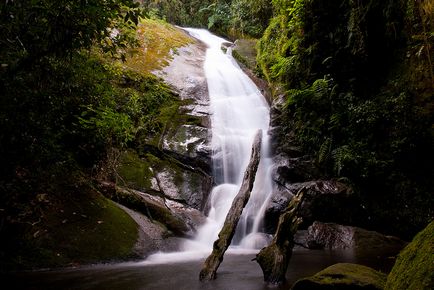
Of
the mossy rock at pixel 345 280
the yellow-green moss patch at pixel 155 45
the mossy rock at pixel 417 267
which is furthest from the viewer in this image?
the yellow-green moss patch at pixel 155 45

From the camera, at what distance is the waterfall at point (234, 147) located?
8693 mm

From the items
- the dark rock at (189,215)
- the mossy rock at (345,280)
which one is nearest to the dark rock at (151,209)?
the dark rock at (189,215)

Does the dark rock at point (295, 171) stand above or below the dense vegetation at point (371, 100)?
below

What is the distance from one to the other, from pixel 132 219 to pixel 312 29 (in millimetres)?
7511

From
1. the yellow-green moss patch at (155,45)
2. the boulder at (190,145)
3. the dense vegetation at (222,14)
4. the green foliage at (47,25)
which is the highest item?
the dense vegetation at (222,14)

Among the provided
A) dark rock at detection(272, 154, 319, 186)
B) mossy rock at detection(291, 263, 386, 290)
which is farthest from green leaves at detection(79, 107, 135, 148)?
mossy rock at detection(291, 263, 386, 290)

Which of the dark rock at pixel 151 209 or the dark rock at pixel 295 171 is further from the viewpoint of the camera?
the dark rock at pixel 295 171

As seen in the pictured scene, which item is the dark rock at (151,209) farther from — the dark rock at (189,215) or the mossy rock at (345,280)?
the mossy rock at (345,280)

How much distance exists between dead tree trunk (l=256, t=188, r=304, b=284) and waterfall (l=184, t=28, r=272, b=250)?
2.99 m

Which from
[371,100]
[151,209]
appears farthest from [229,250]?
[371,100]

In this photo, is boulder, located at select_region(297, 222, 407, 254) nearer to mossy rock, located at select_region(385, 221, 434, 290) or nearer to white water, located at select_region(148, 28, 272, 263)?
white water, located at select_region(148, 28, 272, 263)

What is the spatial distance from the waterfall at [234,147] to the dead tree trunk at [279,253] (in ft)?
9.81

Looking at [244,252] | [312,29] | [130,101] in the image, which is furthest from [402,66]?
[130,101]

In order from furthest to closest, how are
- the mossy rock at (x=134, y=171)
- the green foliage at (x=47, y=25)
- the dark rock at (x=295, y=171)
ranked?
the dark rock at (x=295, y=171) → the mossy rock at (x=134, y=171) → the green foliage at (x=47, y=25)
